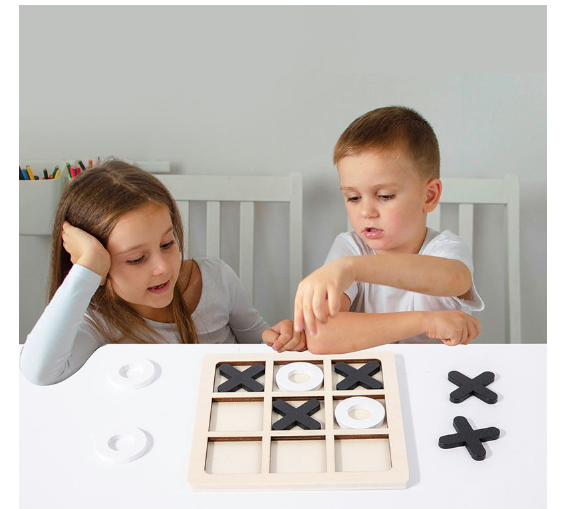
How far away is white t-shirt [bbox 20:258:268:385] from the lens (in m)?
0.69

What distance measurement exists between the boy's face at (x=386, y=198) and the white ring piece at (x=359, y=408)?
28 cm

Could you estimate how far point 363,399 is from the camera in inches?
22.1

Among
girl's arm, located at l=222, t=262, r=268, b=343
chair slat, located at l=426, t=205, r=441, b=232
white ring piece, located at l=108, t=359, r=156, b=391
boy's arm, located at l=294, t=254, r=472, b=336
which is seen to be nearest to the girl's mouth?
girl's arm, located at l=222, t=262, r=268, b=343

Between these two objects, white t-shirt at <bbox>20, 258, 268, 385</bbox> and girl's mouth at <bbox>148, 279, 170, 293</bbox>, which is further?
girl's mouth at <bbox>148, 279, 170, 293</bbox>

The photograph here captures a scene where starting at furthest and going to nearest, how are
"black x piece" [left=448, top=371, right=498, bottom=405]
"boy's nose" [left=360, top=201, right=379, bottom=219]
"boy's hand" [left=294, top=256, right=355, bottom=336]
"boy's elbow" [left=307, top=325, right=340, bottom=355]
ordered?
"boy's nose" [left=360, top=201, right=379, bottom=219] → "boy's elbow" [left=307, top=325, right=340, bottom=355] → "black x piece" [left=448, top=371, right=498, bottom=405] → "boy's hand" [left=294, top=256, right=355, bottom=336]

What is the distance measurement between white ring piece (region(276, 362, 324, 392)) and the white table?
0.18ft

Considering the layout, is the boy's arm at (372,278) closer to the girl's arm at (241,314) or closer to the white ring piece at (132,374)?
the white ring piece at (132,374)

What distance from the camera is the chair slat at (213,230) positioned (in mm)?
995

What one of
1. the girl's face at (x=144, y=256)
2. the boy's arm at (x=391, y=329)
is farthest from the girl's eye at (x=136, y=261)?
the boy's arm at (x=391, y=329)

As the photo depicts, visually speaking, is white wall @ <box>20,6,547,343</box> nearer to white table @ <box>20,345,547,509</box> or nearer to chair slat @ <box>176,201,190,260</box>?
chair slat @ <box>176,201,190,260</box>

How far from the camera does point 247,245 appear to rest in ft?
3.25

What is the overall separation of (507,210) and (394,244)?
26 centimetres

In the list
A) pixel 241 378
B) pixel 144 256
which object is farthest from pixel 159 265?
pixel 241 378

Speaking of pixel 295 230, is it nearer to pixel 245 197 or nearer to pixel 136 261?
pixel 245 197
